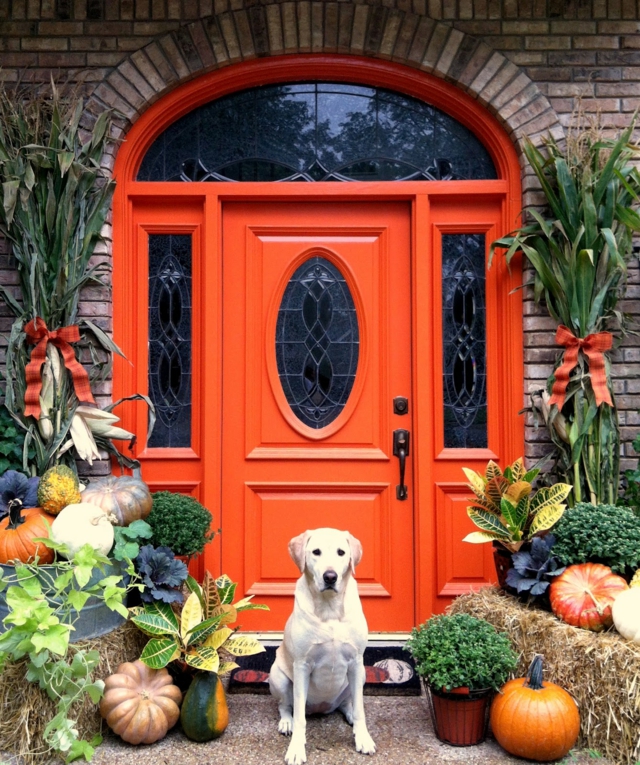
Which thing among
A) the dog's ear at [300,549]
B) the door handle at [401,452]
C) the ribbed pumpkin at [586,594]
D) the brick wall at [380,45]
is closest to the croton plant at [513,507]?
the ribbed pumpkin at [586,594]

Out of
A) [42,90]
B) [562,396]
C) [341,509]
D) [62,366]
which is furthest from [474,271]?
[42,90]

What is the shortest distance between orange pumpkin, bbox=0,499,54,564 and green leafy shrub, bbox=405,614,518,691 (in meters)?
1.70

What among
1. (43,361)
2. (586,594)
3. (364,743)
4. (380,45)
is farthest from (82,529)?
(380,45)

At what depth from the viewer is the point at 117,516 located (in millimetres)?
3500

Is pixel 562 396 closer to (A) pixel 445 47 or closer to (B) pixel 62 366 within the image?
(A) pixel 445 47

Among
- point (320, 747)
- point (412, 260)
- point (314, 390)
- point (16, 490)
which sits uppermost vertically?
point (412, 260)

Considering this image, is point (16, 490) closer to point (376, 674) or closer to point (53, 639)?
point (53, 639)

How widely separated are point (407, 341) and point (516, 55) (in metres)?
1.77

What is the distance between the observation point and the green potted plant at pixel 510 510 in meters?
3.48

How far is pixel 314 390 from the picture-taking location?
13.9 ft

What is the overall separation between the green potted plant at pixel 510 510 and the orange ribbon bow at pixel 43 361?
85.1 inches

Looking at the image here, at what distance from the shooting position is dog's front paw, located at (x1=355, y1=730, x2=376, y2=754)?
2.91 m

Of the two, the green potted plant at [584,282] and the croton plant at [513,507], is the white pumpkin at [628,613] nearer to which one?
the croton plant at [513,507]

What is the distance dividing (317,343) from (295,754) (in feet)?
7.36
